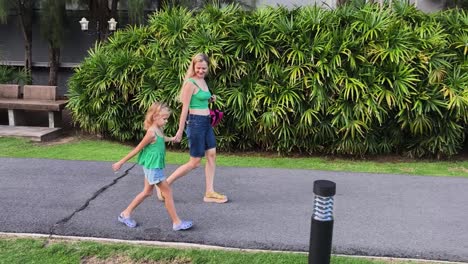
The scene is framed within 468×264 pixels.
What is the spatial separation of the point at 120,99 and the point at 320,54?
3.82m

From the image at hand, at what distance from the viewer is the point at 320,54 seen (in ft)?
26.8

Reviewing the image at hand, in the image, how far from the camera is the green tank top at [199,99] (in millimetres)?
5027

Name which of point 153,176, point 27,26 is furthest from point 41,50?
point 153,176

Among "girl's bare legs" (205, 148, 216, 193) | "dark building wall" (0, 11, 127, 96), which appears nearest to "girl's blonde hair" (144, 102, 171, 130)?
"girl's bare legs" (205, 148, 216, 193)

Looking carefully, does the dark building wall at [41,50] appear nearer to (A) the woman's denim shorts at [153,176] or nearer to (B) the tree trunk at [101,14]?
(B) the tree trunk at [101,14]

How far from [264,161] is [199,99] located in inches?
123

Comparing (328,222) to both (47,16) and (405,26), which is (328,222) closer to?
(405,26)

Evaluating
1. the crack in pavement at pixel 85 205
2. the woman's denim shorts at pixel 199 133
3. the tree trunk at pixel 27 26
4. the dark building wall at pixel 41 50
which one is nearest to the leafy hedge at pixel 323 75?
the crack in pavement at pixel 85 205

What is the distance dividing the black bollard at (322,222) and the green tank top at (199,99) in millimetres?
Answer: 2173

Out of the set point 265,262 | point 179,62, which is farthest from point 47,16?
point 265,262

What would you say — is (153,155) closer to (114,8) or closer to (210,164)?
(210,164)

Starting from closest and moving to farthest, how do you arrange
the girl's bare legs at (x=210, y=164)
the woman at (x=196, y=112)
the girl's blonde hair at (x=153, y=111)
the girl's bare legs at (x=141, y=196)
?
the girl's blonde hair at (x=153, y=111) → the girl's bare legs at (x=141, y=196) → the woman at (x=196, y=112) → the girl's bare legs at (x=210, y=164)

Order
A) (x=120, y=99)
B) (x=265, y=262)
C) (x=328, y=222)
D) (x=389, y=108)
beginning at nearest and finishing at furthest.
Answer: (x=328, y=222), (x=265, y=262), (x=389, y=108), (x=120, y=99)

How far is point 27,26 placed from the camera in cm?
1383
